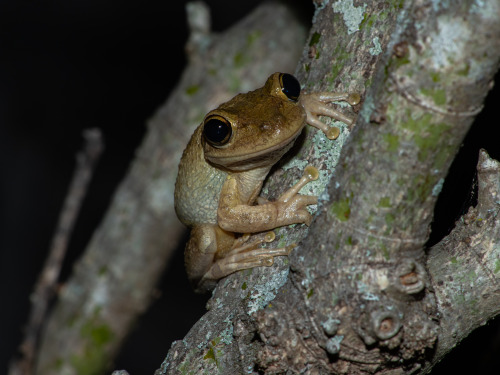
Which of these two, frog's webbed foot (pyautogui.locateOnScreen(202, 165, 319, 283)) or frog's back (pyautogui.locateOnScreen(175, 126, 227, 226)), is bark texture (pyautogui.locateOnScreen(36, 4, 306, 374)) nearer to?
frog's back (pyautogui.locateOnScreen(175, 126, 227, 226))

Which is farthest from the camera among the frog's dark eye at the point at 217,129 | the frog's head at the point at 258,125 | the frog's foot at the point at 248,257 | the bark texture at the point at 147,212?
the bark texture at the point at 147,212

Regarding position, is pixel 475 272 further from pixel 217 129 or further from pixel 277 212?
pixel 217 129

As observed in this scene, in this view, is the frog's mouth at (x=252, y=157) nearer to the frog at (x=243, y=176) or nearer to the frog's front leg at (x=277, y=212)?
the frog at (x=243, y=176)

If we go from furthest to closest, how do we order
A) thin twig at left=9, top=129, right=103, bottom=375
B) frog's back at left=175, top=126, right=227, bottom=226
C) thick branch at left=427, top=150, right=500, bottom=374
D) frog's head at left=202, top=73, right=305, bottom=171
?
thin twig at left=9, top=129, right=103, bottom=375
frog's back at left=175, top=126, right=227, bottom=226
frog's head at left=202, top=73, right=305, bottom=171
thick branch at left=427, top=150, right=500, bottom=374

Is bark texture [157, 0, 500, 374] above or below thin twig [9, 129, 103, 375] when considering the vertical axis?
above

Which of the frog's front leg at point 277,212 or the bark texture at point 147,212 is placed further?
the bark texture at point 147,212

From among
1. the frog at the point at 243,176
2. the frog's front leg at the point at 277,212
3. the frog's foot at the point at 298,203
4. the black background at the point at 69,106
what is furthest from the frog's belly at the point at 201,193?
the black background at the point at 69,106

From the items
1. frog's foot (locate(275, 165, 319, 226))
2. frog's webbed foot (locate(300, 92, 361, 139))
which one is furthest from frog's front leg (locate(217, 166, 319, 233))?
frog's webbed foot (locate(300, 92, 361, 139))

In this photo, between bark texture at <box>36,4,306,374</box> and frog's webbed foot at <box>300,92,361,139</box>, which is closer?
frog's webbed foot at <box>300,92,361,139</box>
